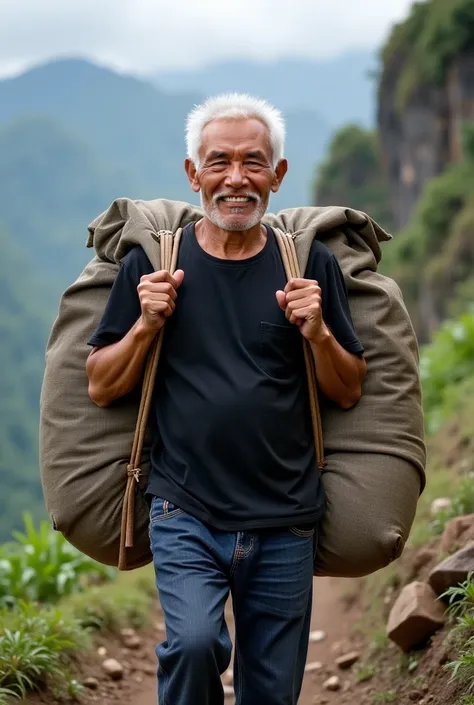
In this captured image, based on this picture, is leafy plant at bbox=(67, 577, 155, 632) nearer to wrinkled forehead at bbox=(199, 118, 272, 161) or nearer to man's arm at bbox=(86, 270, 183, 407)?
man's arm at bbox=(86, 270, 183, 407)

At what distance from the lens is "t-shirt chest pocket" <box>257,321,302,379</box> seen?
10.6 ft

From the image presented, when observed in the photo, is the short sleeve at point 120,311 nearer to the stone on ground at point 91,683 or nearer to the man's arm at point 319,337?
the man's arm at point 319,337

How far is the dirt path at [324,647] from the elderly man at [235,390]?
6.12 ft

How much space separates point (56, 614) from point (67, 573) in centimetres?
202

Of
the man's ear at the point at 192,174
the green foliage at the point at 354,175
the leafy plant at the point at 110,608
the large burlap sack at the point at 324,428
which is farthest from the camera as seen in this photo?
the green foliage at the point at 354,175

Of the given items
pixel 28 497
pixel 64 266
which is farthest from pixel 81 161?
pixel 28 497

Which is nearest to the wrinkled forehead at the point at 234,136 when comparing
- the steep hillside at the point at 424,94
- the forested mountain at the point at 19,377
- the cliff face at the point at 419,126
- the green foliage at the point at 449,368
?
the green foliage at the point at 449,368

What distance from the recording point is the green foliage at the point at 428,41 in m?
30.5

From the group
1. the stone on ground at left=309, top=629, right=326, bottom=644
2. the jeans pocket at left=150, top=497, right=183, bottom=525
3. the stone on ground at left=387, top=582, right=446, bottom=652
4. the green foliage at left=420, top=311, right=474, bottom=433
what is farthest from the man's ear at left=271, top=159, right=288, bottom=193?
the green foliage at left=420, top=311, right=474, bottom=433

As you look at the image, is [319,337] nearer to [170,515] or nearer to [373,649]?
[170,515]

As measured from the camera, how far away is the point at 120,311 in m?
3.30

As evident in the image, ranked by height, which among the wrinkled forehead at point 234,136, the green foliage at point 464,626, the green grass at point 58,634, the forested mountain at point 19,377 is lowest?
the forested mountain at point 19,377

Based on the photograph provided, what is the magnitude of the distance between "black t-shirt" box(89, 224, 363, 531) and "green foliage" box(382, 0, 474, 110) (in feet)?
93.7

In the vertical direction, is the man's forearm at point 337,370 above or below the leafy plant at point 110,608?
above
